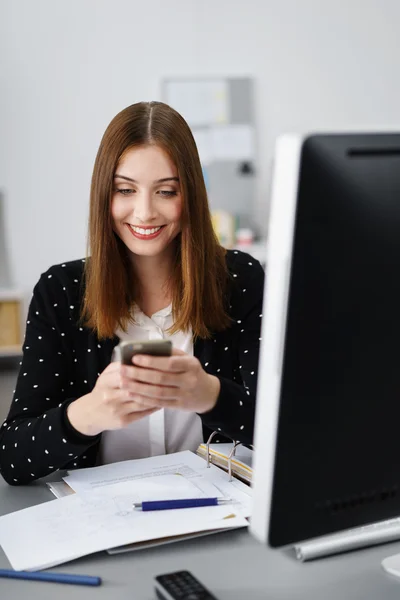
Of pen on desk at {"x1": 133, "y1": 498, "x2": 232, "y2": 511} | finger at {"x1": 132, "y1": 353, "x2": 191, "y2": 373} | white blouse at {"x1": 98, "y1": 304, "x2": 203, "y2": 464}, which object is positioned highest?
finger at {"x1": 132, "y1": 353, "x2": 191, "y2": 373}

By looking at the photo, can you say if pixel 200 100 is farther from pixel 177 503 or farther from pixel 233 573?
pixel 233 573

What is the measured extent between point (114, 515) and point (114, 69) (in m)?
4.16

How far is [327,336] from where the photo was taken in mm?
688

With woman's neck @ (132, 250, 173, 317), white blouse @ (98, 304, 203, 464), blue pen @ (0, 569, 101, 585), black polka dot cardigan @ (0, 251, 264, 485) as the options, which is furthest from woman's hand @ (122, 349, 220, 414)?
woman's neck @ (132, 250, 173, 317)

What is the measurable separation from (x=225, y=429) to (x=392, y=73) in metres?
4.61

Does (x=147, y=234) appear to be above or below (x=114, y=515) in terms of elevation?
above

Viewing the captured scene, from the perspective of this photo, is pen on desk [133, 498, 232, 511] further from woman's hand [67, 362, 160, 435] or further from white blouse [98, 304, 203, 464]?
white blouse [98, 304, 203, 464]

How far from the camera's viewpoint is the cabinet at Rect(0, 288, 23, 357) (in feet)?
14.9

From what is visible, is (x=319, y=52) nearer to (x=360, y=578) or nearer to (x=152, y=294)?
(x=152, y=294)

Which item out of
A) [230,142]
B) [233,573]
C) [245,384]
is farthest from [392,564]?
[230,142]

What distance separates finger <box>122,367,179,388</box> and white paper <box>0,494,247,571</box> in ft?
0.62

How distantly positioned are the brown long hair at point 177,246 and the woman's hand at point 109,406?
328 mm

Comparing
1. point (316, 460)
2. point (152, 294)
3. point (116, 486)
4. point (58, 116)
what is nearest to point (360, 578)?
point (316, 460)

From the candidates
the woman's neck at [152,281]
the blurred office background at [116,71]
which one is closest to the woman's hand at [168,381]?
the woman's neck at [152,281]
